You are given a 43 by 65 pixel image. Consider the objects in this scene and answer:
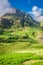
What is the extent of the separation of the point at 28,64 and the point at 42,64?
4.88 meters

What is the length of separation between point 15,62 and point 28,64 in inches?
234

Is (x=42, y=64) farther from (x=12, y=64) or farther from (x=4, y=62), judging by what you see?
(x=4, y=62)

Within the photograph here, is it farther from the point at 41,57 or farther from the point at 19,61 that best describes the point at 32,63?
the point at 41,57

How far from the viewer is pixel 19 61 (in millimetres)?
64625

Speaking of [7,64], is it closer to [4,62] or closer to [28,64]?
[4,62]

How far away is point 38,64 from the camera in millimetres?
58031

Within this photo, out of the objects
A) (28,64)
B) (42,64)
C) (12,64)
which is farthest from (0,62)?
(42,64)

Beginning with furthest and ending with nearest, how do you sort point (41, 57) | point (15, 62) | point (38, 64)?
1. point (41, 57)
2. point (15, 62)
3. point (38, 64)

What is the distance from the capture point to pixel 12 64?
6084cm

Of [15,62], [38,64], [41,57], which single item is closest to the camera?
[38,64]

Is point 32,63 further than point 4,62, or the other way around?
point 4,62

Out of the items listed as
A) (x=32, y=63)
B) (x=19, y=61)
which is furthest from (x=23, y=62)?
(x=32, y=63)

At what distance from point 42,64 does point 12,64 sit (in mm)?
10759

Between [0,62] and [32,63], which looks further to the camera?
[0,62]
